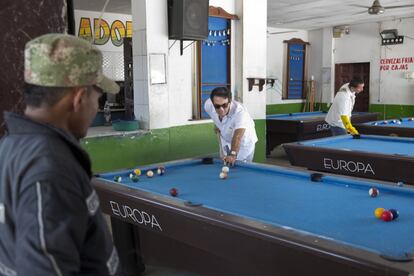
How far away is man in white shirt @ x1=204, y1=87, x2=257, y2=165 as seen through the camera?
395 centimetres

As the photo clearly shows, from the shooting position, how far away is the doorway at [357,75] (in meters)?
10.3

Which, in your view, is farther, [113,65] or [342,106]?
[113,65]

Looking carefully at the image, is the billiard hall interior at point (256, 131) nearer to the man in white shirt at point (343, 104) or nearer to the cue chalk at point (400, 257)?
the cue chalk at point (400, 257)

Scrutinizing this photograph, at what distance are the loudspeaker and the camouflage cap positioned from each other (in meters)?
3.82

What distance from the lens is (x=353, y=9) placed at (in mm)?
8055

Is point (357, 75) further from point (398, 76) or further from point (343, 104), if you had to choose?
point (343, 104)

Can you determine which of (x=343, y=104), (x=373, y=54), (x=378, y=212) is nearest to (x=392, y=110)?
(x=373, y=54)

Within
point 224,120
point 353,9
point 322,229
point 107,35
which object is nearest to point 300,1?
point 353,9

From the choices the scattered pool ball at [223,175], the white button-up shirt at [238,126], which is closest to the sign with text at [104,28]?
the white button-up shirt at [238,126]

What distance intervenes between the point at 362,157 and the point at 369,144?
0.86 m

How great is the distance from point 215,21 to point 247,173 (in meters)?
2.91

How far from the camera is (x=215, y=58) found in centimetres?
564

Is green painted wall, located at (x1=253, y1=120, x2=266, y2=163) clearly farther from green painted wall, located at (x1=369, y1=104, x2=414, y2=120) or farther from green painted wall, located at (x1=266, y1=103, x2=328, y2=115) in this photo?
green painted wall, located at (x1=369, y1=104, x2=414, y2=120)

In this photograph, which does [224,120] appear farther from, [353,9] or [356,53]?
[356,53]
